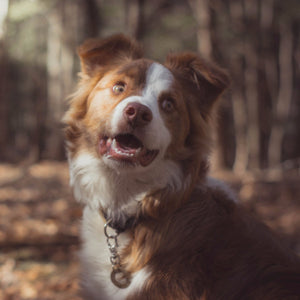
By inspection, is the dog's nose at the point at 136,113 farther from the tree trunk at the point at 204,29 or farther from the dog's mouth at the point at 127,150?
the tree trunk at the point at 204,29

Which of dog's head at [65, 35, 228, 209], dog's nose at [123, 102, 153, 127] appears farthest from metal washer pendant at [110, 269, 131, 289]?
dog's nose at [123, 102, 153, 127]

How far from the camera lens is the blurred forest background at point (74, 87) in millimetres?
5793

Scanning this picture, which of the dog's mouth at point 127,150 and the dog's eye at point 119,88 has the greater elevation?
the dog's eye at point 119,88

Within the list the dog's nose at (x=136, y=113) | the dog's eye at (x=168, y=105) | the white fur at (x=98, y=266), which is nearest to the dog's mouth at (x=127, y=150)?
the dog's nose at (x=136, y=113)

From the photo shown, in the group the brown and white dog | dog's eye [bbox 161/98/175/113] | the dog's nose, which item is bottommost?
the brown and white dog

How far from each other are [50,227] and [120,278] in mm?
3731

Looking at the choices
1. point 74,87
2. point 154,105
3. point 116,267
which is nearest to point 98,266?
point 116,267

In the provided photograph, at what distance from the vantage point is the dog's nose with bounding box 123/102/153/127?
304 cm

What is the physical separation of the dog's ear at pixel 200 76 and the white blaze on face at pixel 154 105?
0.79 ft

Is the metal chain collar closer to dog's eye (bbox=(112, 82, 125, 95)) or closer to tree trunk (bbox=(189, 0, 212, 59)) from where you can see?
dog's eye (bbox=(112, 82, 125, 95))

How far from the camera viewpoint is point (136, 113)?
3035 mm

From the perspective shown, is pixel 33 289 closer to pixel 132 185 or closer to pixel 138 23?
pixel 132 185

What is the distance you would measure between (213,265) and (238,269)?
0.17m

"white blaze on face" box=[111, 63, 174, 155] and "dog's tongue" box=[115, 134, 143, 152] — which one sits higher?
"white blaze on face" box=[111, 63, 174, 155]
